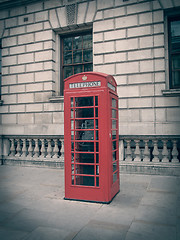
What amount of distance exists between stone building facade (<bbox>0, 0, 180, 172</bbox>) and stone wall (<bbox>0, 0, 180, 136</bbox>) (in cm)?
3

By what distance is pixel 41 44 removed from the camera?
9070 millimetres

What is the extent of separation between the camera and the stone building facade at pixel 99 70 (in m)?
7.23

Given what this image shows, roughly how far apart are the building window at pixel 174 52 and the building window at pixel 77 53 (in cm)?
306

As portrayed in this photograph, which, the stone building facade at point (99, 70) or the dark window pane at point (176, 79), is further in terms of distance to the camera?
the dark window pane at point (176, 79)

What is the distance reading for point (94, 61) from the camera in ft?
26.9

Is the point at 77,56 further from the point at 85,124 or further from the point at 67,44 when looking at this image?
the point at 85,124

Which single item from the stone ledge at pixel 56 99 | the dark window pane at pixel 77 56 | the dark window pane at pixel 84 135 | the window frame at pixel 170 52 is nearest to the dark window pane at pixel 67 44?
the dark window pane at pixel 77 56

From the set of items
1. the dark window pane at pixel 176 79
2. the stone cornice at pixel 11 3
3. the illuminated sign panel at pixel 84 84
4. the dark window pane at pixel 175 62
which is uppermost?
the stone cornice at pixel 11 3

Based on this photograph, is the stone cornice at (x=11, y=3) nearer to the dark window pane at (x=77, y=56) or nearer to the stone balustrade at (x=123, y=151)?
the dark window pane at (x=77, y=56)

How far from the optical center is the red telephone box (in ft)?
13.7

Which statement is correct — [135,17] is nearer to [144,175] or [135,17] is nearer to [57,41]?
[57,41]

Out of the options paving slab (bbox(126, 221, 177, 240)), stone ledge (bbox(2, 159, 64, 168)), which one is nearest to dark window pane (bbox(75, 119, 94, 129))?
paving slab (bbox(126, 221, 177, 240))

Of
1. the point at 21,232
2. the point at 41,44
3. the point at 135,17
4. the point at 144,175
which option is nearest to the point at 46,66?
the point at 41,44

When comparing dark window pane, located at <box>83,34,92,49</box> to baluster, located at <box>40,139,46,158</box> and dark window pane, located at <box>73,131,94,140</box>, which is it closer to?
baluster, located at <box>40,139,46,158</box>
